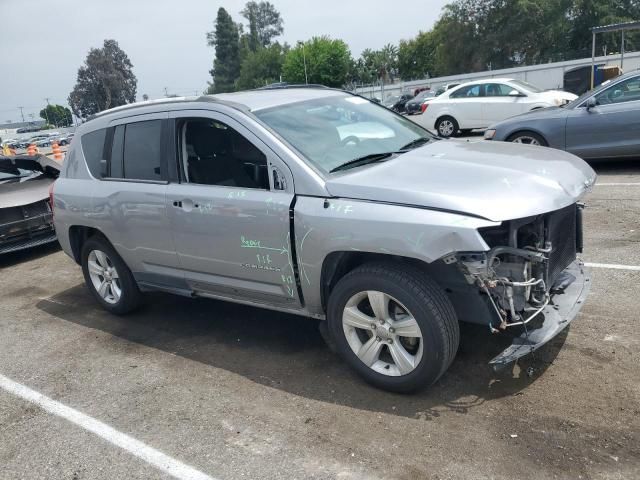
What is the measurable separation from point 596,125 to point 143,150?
7.12m

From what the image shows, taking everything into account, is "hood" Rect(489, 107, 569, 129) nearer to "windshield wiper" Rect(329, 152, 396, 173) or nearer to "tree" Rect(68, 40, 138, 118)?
"windshield wiper" Rect(329, 152, 396, 173)

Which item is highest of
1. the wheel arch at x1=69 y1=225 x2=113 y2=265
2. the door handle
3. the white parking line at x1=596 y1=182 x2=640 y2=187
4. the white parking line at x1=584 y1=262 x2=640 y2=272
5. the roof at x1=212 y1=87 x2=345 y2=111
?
the roof at x1=212 y1=87 x2=345 y2=111

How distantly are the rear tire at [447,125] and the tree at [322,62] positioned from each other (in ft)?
231

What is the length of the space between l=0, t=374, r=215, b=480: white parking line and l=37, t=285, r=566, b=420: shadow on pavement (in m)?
0.88

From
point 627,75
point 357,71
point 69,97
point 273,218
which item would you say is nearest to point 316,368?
point 273,218

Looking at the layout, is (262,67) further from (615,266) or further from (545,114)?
(615,266)

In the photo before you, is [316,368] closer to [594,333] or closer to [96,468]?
[96,468]

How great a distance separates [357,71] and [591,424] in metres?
90.2

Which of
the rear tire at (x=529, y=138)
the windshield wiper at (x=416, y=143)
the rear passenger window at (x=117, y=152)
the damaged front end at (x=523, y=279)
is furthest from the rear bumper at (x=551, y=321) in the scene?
the rear tire at (x=529, y=138)

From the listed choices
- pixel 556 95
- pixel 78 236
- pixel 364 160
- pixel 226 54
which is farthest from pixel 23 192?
pixel 226 54

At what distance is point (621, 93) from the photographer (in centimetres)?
869

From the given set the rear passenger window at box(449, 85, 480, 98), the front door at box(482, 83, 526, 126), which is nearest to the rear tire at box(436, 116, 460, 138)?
the rear passenger window at box(449, 85, 480, 98)

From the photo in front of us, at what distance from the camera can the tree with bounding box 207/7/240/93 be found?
363 ft

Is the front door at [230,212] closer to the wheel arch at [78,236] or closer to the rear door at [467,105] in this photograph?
the wheel arch at [78,236]
